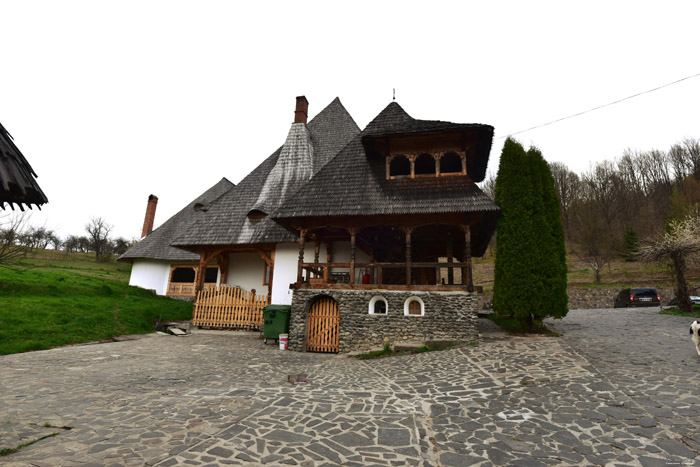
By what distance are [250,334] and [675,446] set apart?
12.6m

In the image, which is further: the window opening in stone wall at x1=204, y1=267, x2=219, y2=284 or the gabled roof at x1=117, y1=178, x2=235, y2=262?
the gabled roof at x1=117, y1=178, x2=235, y2=262

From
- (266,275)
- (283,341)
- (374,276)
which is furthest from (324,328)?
(266,275)

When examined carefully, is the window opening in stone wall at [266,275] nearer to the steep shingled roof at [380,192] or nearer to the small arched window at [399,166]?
the steep shingled roof at [380,192]

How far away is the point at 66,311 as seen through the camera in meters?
12.5

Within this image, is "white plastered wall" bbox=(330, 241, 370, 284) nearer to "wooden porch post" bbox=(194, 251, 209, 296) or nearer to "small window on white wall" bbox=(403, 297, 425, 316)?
"small window on white wall" bbox=(403, 297, 425, 316)

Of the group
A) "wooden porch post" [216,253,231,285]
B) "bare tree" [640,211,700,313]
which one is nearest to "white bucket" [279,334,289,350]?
"wooden porch post" [216,253,231,285]

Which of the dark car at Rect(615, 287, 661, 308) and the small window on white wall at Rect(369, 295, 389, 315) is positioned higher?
the dark car at Rect(615, 287, 661, 308)

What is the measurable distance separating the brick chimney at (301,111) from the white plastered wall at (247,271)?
25.1ft

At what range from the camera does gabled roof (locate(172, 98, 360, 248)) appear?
14773 millimetres

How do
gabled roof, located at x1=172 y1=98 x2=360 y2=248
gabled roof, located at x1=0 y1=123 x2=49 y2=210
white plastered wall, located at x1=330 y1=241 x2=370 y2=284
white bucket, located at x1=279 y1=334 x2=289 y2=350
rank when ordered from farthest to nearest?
gabled roof, located at x1=172 y1=98 x2=360 y2=248
white plastered wall, located at x1=330 y1=241 x2=370 y2=284
white bucket, located at x1=279 y1=334 x2=289 y2=350
gabled roof, located at x1=0 y1=123 x2=49 y2=210

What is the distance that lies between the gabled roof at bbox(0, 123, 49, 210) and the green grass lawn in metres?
8.34

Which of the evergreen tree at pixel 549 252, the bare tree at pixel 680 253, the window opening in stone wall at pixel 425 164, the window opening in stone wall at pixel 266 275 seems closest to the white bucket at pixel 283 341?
the window opening in stone wall at pixel 266 275

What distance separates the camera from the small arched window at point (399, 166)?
12844 millimetres

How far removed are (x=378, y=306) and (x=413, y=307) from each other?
1215 millimetres
